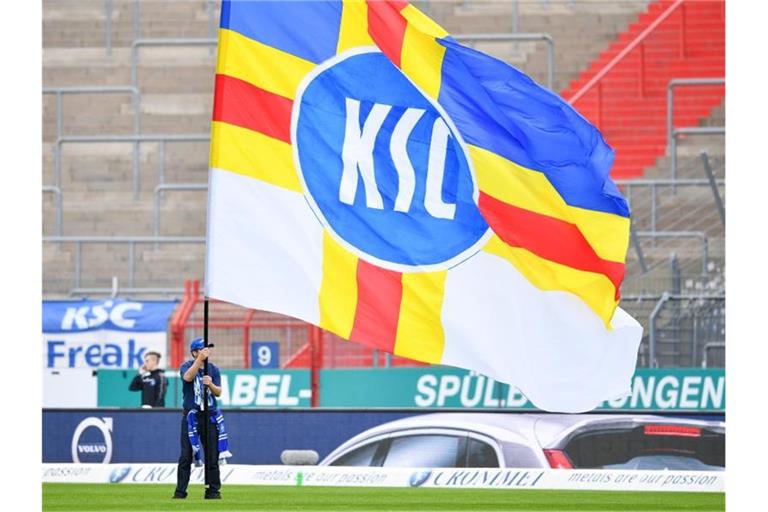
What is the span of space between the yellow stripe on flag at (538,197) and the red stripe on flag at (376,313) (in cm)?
114

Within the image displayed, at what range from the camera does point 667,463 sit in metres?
18.9

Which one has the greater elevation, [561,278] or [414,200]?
[414,200]

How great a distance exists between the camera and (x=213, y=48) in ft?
108

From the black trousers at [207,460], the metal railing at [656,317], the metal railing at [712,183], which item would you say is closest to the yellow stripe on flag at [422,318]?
the black trousers at [207,460]

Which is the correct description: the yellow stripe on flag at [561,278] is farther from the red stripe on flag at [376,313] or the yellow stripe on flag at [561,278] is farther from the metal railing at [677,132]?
the metal railing at [677,132]

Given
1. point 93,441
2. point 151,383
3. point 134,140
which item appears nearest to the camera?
point 93,441

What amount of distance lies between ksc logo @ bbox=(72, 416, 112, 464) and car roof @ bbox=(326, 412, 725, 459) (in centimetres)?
352

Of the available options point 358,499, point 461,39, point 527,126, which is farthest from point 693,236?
point 527,126

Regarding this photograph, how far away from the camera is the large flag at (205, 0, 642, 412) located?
43.4 ft

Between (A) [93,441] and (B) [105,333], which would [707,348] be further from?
(B) [105,333]

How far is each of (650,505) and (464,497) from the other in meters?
1.92

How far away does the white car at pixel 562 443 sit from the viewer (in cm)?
1883

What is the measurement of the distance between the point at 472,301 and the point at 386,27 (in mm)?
2289
